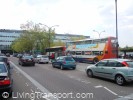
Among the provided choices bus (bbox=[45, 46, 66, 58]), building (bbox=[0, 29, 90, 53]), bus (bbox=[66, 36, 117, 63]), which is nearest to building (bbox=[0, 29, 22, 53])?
building (bbox=[0, 29, 90, 53])

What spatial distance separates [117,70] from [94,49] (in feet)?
70.2

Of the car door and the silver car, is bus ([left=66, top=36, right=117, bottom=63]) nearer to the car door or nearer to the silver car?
the car door

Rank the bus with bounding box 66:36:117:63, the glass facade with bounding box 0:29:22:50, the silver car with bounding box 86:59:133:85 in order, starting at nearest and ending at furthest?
the silver car with bounding box 86:59:133:85
the bus with bounding box 66:36:117:63
the glass facade with bounding box 0:29:22:50

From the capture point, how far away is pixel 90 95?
9.08 metres

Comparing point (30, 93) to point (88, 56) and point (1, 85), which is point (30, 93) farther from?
point (88, 56)

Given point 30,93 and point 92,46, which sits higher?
point 92,46

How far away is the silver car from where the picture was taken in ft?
38.3

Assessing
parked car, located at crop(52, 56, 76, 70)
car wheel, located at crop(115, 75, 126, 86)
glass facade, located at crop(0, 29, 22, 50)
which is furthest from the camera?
glass facade, located at crop(0, 29, 22, 50)

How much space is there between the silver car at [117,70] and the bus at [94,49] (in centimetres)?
1745

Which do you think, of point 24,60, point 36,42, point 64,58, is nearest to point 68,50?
point 24,60

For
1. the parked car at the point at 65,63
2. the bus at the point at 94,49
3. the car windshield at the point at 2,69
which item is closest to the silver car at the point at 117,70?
the car windshield at the point at 2,69

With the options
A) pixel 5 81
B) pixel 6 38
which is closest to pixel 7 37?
pixel 6 38

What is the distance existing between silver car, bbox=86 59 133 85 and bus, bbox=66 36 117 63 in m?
17.5

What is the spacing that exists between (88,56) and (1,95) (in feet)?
90.8
